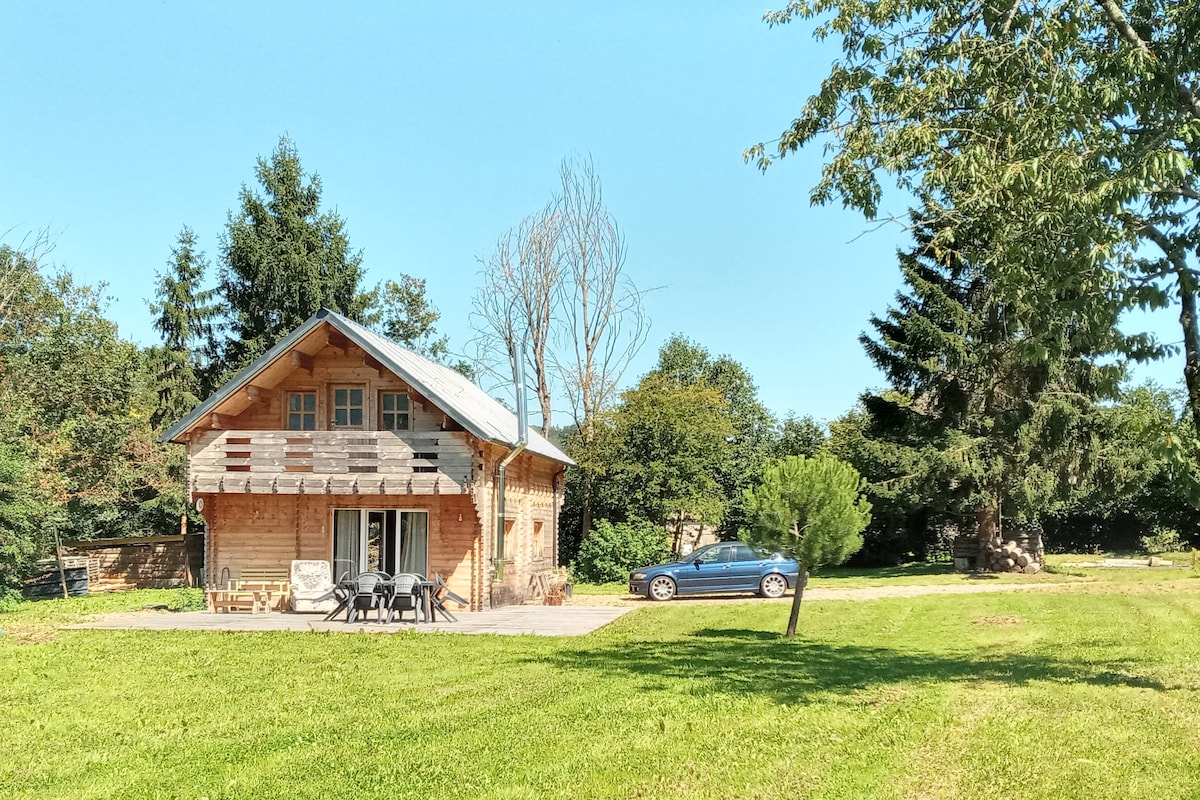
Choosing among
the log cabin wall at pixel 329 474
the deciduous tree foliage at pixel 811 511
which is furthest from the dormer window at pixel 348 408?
the deciduous tree foliage at pixel 811 511

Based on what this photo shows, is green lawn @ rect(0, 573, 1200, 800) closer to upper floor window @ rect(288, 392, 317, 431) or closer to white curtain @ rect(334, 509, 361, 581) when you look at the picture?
white curtain @ rect(334, 509, 361, 581)

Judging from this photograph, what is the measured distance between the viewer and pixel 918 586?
27016mm

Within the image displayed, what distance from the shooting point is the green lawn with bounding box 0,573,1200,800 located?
21.8ft

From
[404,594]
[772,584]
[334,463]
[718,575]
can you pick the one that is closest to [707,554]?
[718,575]

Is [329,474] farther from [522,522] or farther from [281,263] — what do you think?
[281,263]

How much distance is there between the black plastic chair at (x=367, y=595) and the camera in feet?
58.4

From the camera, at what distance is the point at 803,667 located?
12.1m

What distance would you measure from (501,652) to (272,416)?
36.2ft

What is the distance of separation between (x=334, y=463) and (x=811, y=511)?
10.2 m

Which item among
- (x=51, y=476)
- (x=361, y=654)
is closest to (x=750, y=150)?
(x=361, y=654)

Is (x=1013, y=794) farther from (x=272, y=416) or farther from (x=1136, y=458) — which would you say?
(x=1136, y=458)

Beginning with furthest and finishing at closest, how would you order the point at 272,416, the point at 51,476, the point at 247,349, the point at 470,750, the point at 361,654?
the point at 247,349 < the point at 51,476 < the point at 272,416 < the point at 361,654 < the point at 470,750

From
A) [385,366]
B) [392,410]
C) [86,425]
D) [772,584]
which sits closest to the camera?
[385,366]

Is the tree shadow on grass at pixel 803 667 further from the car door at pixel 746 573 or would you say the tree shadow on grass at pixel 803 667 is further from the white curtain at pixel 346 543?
the car door at pixel 746 573
